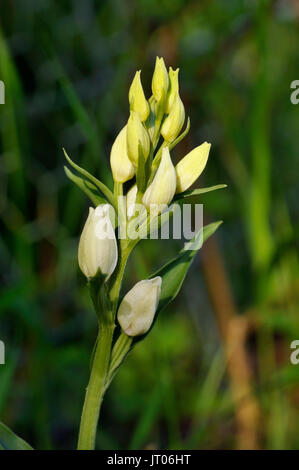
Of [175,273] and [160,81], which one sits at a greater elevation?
[160,81]

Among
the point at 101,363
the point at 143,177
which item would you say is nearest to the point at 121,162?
the point at 143,177

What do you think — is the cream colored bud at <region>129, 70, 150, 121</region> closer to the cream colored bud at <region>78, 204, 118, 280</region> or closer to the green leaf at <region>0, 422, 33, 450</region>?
the cream colored bud at <region>78, 204, 118, 280</region>

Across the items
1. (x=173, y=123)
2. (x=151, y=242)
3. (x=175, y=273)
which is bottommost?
(x=175, y=273)

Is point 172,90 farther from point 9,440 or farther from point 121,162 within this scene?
point 9,440

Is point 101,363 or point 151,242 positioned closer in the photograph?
point 101,363

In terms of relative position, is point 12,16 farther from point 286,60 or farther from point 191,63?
point 286,60

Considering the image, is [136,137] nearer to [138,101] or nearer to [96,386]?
[138,101]

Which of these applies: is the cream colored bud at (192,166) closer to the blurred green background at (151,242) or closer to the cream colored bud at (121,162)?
the cream colored bud at (121,162)
